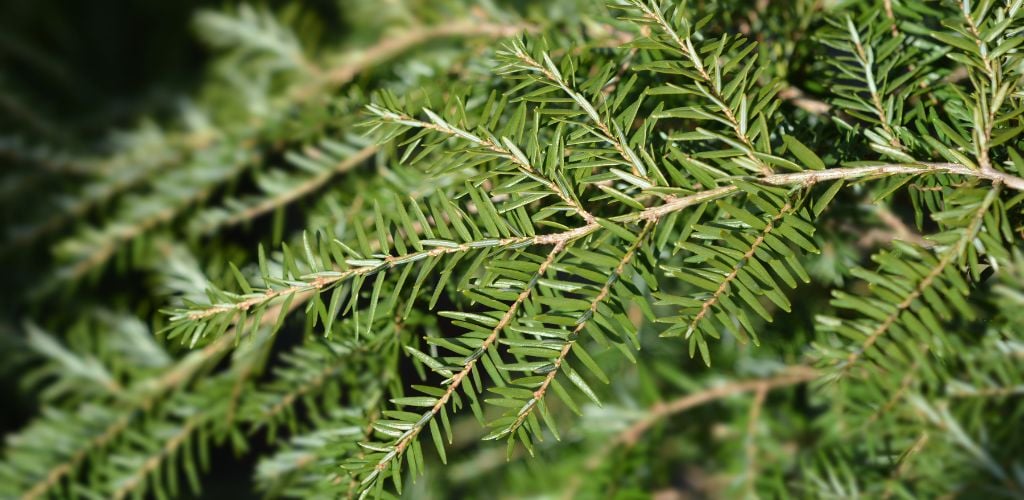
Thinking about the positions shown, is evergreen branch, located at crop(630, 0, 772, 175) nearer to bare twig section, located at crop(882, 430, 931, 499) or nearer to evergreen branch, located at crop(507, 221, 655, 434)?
evergreen branch, located at crop(507, 221, 655, 434)

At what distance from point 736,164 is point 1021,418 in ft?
0.98

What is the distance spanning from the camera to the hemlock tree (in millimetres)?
301

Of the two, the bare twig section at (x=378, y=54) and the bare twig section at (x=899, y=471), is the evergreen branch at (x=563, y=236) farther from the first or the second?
the bare twig section at (x=378, y=54)

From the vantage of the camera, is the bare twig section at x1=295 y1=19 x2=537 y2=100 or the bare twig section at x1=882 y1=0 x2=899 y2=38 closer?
the bare twig section at x1=882 y1=0 x2=899 y2=38

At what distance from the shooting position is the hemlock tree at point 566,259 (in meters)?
0.30

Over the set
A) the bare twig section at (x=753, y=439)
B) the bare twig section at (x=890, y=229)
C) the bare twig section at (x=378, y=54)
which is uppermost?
the bare twig section at (x=378, y=54)

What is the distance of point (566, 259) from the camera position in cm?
34

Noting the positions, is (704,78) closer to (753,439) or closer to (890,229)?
(890,229)

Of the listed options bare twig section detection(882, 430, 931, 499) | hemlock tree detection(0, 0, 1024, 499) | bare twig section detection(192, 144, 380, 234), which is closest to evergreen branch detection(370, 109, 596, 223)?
hemlock tree detection(0, 0, 1024, 499)

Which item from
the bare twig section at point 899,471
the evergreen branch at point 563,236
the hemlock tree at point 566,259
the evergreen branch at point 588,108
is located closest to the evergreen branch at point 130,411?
the hemlock tree at point 566,259

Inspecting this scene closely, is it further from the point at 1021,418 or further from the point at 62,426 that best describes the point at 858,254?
the point at 62,426

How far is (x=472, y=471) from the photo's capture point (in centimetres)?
60

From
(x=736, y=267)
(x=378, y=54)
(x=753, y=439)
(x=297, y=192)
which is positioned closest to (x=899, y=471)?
(x=753, y=439)

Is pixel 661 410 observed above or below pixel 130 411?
below
